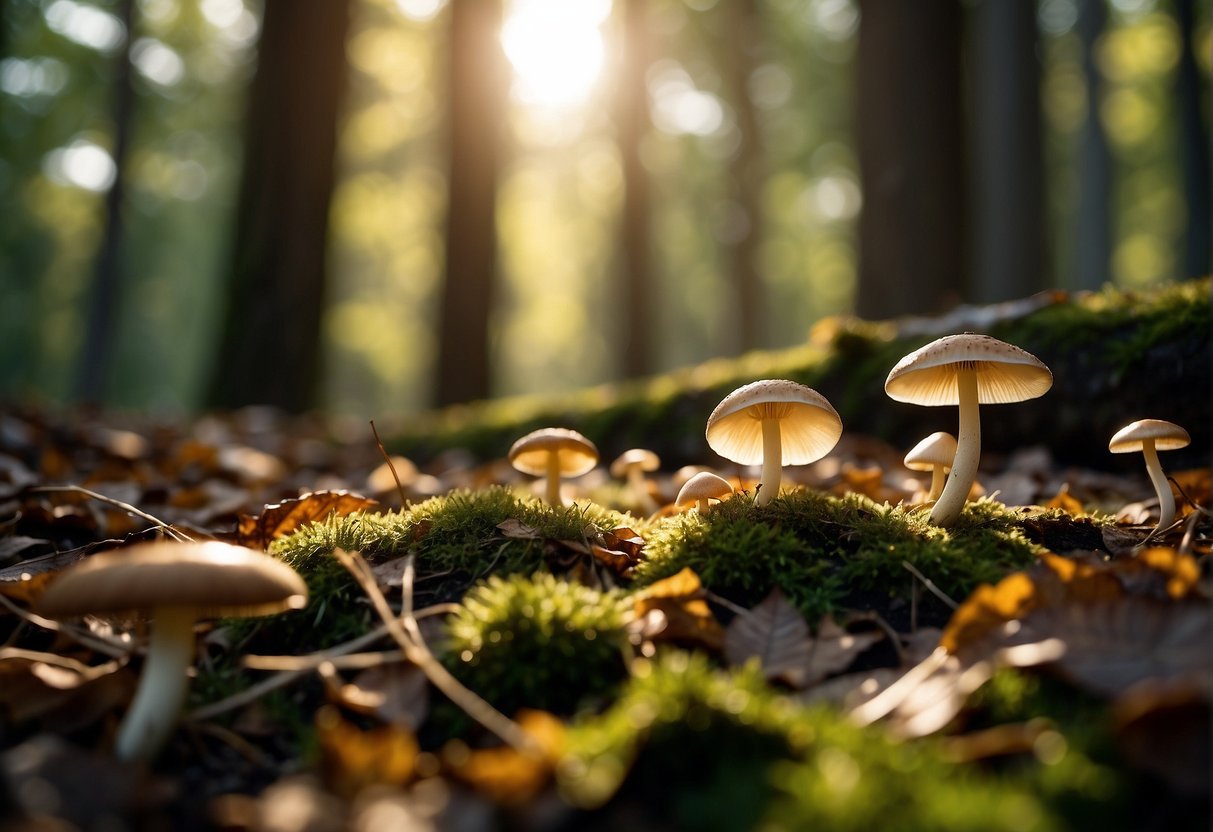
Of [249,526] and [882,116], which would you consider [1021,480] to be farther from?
[882,116]

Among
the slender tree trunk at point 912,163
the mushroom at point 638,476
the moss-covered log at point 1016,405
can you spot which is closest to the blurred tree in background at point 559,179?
the slender tree trunk at point 912,163

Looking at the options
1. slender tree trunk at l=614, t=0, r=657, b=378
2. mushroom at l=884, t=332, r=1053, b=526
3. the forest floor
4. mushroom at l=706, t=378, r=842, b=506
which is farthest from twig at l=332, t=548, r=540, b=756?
slender tree trunk at l=614, t=0, r=657, b=378

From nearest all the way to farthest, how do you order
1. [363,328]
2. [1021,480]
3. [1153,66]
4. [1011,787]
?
[1011,787]
[1021,480]
[1153,66]
[363,328]

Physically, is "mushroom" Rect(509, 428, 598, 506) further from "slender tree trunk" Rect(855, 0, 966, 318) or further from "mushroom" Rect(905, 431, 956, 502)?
"slender tree trunk" Rect(855, 0, 966, 318)

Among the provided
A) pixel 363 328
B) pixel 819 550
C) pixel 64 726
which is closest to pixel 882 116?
pixel 819 550

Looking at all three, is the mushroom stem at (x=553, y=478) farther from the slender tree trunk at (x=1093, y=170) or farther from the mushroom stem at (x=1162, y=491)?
the slender tree trunk at (x=1093, y=170)

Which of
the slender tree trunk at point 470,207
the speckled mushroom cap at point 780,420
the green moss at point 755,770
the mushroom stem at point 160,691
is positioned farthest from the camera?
the slender tree trunk at point 470,207
